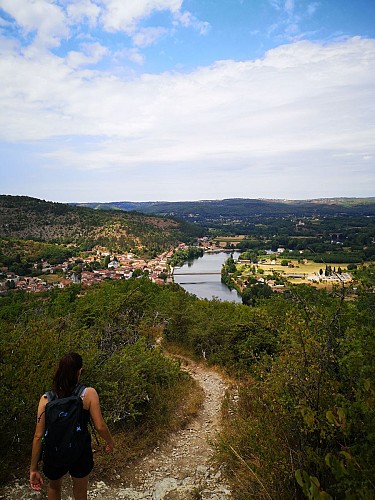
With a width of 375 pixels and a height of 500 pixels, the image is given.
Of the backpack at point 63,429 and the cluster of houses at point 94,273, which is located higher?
the backpack at point 63,429

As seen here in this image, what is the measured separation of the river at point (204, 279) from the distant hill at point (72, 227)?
40.0ft

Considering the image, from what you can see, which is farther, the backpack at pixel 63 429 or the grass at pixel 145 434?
the grass at pixel 145 434

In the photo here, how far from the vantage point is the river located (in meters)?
46.7

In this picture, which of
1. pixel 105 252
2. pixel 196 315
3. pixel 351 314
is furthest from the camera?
pixel 105 252

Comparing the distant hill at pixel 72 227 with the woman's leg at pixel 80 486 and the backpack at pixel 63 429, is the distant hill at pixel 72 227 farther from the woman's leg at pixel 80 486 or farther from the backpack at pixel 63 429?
the backpack at pixel 63 429

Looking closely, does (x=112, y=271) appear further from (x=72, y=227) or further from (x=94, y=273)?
(x=72, y=227)

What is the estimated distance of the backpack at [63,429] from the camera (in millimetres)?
2408

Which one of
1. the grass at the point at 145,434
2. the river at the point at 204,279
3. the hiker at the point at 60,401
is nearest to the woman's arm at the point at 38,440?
the hiker at the point at 60,401

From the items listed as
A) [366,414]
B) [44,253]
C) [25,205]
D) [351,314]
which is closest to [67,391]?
[366,414]

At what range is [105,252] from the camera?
72062mm

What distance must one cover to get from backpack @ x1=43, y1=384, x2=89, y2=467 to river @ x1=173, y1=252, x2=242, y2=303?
3661 cm

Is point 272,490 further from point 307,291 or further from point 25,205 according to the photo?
point 25,205

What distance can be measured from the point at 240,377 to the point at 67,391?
7.55m

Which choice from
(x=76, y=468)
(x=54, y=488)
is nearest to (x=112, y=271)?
(x=54, y=488)
